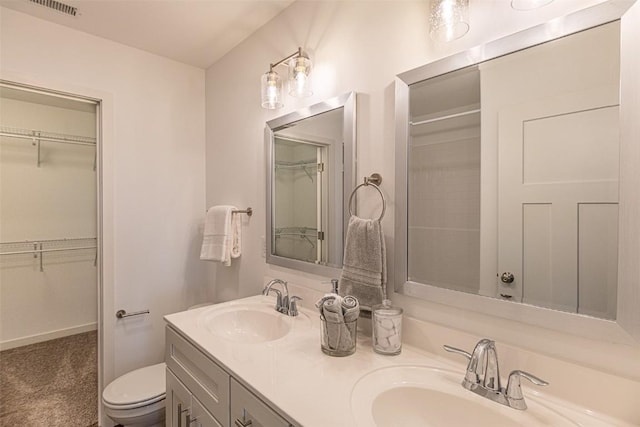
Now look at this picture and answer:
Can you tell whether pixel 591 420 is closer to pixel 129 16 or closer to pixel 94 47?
pixel 129 16

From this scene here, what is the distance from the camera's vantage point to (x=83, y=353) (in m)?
2.84

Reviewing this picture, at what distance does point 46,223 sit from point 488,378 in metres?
3.64

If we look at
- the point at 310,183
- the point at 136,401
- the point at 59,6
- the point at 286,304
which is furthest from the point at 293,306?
the point at 59,6

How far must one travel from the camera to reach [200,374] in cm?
117

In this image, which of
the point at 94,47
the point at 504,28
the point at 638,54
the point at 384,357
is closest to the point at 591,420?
the point at 384,357

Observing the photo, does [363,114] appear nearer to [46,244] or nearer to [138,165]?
[138,165]

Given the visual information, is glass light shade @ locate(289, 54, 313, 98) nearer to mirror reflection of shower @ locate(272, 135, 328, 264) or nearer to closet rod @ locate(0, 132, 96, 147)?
mirror reflection of shower @ locate(272, 135, 328, 264)

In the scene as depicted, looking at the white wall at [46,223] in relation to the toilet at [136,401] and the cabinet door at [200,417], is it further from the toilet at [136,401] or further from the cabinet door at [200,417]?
the cabinet door at [200,417]

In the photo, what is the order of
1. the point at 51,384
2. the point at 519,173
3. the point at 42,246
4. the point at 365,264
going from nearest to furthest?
1. the point at 519,173
2. the point at 365,264
3. the point at 51,384
4. the point at 42,246

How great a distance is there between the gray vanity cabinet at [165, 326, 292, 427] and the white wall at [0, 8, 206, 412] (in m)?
0.85

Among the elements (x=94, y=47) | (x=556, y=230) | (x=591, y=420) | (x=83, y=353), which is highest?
(x=94, y=47)

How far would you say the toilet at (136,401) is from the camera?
1.62 metres

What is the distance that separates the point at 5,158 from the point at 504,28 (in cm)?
369

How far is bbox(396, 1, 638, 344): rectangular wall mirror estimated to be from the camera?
756 millimetres
